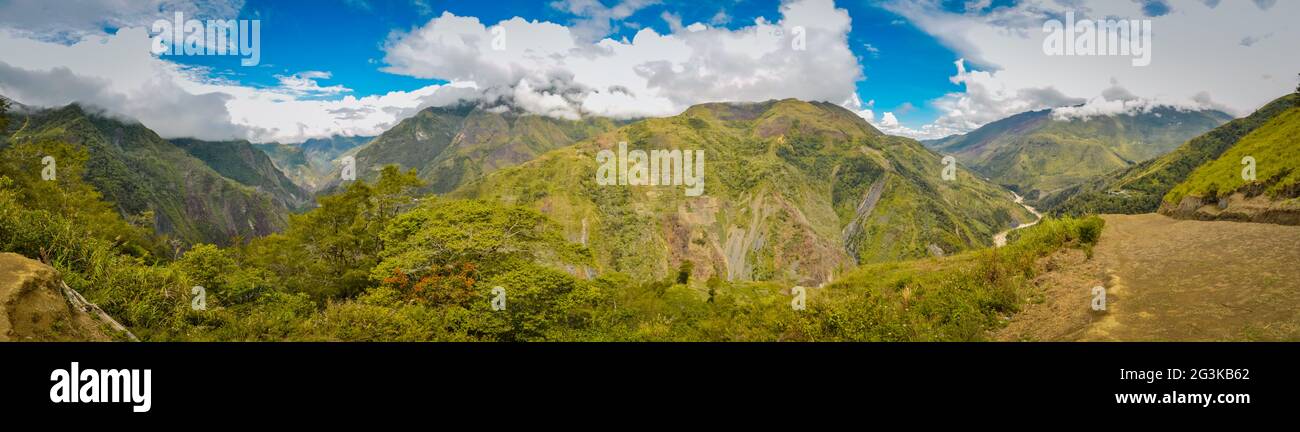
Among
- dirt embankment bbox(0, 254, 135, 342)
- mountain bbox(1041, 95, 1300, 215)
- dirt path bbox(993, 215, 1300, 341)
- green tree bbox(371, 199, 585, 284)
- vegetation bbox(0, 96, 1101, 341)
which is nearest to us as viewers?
dirt embankment bbox(0, 254, 135, 342)

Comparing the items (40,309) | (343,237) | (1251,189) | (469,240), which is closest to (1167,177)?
(1251,189)

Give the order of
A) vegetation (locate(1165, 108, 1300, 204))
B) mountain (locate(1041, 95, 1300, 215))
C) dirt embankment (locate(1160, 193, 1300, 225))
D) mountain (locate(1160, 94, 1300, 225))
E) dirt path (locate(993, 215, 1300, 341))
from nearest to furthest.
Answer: dirt path (locate(993, 215, 1300, 341)) < dirt embankment (locate(1160, 193, 1300, 225)) < mountain (locate(1160, 94, 1300, 225)) < vegetation (locate(1165, 108, 1300, 204)) < mountain (locate(1041, 95, 1300, 215))

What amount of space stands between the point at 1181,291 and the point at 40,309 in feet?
73.9

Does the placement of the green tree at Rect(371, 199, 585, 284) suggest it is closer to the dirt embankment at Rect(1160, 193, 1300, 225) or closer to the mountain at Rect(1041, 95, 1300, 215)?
the dirt embankment at Rect(1160, 193, 1300, 225)

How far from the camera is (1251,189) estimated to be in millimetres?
18828

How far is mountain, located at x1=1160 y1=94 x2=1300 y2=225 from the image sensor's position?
16.5m

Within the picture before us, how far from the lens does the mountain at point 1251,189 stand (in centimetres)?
1653

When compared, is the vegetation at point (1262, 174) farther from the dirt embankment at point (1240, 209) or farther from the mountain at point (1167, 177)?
the mountain at point (1167, 177)

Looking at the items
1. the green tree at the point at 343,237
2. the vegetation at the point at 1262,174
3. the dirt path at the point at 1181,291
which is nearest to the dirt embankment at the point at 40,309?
the green tree at the point at 343,237

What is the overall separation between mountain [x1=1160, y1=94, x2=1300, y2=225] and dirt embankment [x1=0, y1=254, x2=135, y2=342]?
31052 millimetres

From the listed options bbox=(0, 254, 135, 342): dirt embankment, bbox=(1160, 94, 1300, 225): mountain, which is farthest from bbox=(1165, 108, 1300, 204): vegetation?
bbox=(0, 254, 135, 342): dirt embankment

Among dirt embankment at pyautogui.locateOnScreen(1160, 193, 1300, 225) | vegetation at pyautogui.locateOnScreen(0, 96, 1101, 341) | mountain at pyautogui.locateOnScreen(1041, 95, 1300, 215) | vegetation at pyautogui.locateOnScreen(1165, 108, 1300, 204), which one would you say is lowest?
vegetation at pyautogui.locateOnScreen(0, 96, 1101, 341)
